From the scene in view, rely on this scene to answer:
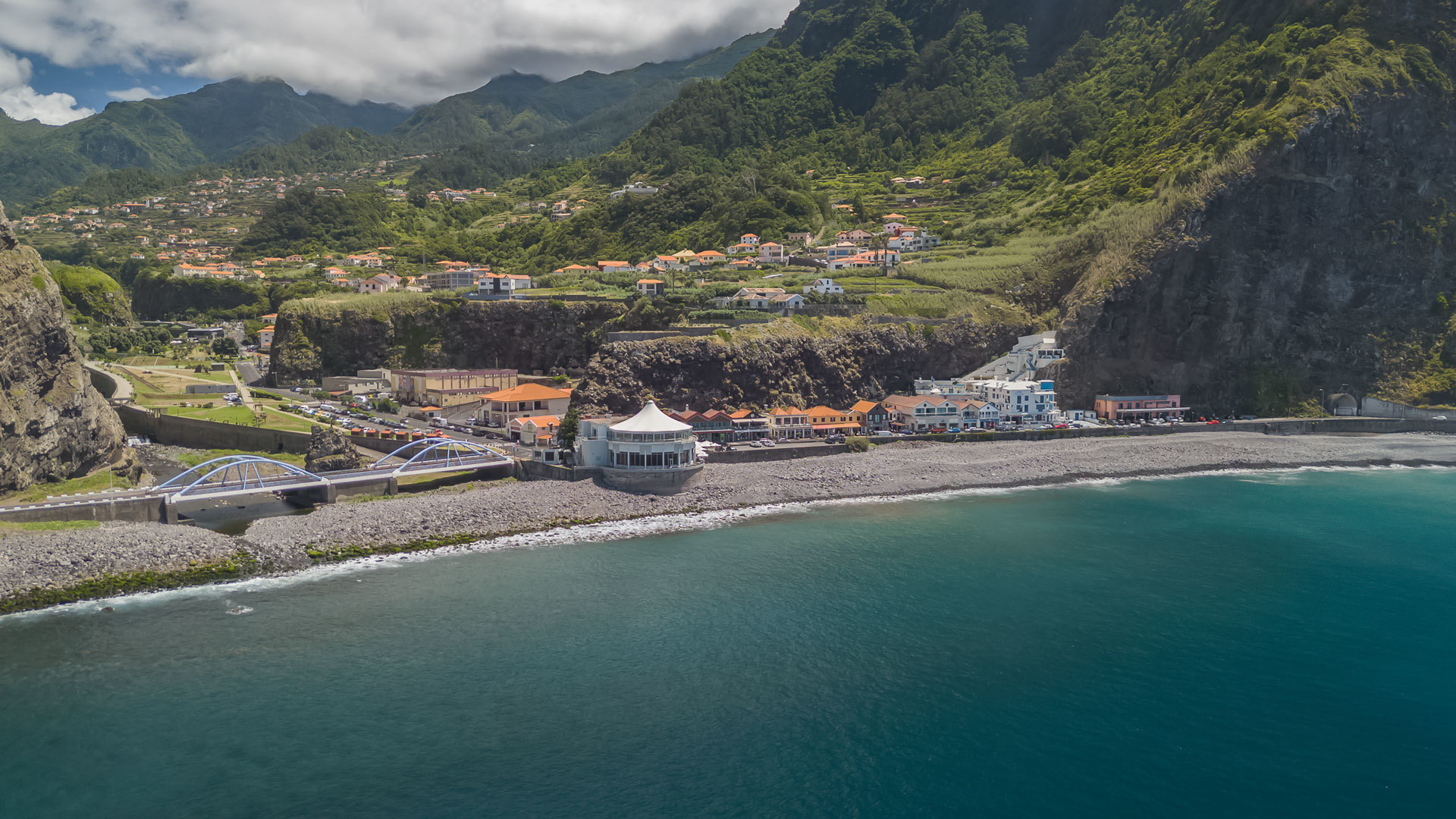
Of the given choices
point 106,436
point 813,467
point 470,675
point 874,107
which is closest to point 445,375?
point 106,436

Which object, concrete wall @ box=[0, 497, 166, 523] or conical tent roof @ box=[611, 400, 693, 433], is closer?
concrete wall @ box=[0, 497, 166, 523]

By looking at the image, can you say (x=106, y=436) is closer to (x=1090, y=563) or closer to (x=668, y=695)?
(x=668, y=695)

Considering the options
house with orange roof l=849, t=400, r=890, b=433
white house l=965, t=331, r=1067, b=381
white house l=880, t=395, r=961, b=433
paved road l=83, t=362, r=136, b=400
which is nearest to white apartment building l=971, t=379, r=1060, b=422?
white house l=965, t=331, r=1067, b=381

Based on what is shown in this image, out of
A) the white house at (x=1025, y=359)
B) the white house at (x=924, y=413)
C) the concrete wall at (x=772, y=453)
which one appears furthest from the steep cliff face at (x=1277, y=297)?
the concrete wall at (x=772, y=453)

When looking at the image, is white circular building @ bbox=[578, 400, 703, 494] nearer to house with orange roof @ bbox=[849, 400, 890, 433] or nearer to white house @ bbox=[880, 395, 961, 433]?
house with orange roof @ bbox=[849, 400, 890, 433]

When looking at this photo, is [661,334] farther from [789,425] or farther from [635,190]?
[635,190]

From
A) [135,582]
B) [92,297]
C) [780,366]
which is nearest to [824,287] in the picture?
[780,366]
